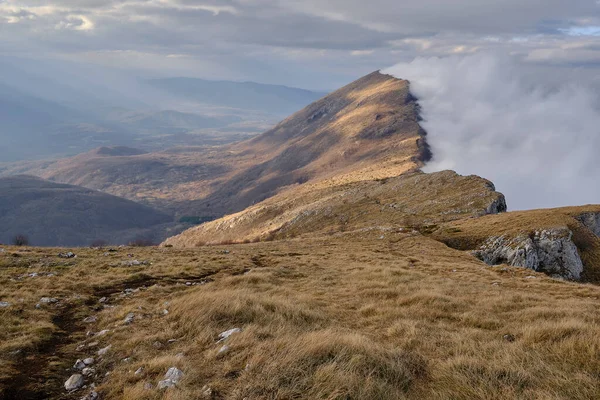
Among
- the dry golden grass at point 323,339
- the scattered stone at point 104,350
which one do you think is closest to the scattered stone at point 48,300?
the dry golden grass at point 323,339

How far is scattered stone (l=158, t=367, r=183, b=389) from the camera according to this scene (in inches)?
340

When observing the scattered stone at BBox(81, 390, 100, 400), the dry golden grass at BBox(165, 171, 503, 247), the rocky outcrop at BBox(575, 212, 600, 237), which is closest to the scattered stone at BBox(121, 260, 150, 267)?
the scattered stone at BBox(81, 390, 100, 400)

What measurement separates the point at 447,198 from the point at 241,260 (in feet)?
229

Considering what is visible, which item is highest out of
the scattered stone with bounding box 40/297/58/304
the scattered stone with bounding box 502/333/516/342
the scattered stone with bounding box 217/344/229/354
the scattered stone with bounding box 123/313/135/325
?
the scattered stone with bounding box 217/344/229/354

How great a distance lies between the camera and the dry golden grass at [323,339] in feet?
26.9

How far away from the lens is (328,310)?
1593cm

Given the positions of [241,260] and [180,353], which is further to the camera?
[241,260]

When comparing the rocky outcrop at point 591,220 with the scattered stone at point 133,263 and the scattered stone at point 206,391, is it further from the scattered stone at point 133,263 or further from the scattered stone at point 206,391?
the scattered stone at point 206,391

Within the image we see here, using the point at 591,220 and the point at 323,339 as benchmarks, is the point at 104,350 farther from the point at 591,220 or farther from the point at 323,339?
the point at 591,220

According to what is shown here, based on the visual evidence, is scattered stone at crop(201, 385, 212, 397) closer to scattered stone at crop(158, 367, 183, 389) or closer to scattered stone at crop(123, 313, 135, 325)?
scattered stone at crop(158, 367, 183, 389)

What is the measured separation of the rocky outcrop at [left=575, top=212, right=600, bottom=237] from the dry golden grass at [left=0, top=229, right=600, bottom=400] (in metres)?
44.3

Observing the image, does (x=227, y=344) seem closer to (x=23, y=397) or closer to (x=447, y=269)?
(x=23, y=397)

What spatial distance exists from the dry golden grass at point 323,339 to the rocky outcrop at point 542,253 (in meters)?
22.3

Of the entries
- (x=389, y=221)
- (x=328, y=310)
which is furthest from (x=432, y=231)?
A: (x=328, y=310)
